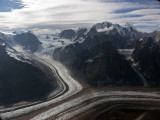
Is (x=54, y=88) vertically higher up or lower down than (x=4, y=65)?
lower down

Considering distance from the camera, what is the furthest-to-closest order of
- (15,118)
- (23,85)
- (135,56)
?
(135,56)
(23,85)
(15,118)

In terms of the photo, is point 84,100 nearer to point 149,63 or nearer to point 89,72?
point 89,72

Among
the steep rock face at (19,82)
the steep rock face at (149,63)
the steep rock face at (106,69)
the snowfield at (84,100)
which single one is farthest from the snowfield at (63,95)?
the steep rock face at (149,63)

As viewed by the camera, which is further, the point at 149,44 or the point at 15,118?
the point at 149,44

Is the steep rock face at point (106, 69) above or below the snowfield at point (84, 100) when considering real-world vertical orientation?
above

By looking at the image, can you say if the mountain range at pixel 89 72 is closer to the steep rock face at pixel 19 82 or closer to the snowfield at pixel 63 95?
the steep rock face at pixel 19 82

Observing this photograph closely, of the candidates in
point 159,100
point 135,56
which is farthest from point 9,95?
point 135,56

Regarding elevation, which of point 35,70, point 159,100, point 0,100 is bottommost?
point 159,100

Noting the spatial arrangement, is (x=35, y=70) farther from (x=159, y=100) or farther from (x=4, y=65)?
(x=159, y=100)
